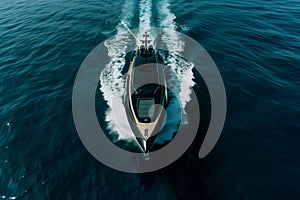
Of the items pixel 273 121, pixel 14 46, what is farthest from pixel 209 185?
pixel 14 46

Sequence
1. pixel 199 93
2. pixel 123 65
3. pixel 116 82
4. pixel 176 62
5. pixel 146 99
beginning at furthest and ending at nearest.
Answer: pixel 176 62
pixel 123 65
pixel 116 82
pixel 199 93
pixel 146 99

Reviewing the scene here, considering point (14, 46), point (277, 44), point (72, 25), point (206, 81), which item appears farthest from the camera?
point (72, 25)

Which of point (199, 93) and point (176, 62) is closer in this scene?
point (199, 93)

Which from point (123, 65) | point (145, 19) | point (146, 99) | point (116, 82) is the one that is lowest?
point (116, 82)

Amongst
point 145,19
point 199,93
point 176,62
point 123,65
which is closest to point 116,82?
point 123,65

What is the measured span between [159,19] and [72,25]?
18018 mm

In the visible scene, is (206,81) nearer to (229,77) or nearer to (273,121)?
(229,77)

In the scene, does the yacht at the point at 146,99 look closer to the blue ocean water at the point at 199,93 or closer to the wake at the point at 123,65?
the wake at the point at 123,65

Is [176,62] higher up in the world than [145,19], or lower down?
lower down

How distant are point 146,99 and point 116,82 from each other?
25.7 feet

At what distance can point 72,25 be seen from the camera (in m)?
43.8

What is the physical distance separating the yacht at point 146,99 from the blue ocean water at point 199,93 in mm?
4005

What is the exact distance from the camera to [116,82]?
29609 mm

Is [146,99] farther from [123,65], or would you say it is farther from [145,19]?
[145,19]
